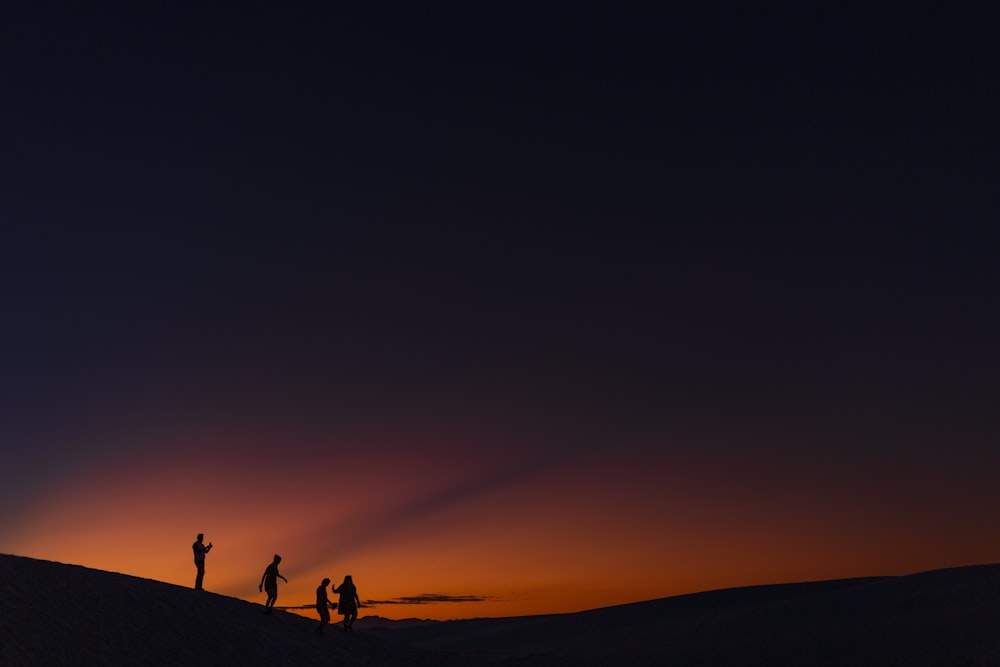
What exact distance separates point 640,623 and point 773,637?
2242cm

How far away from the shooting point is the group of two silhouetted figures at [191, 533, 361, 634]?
25.2 metres

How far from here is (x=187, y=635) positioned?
22.4 meters

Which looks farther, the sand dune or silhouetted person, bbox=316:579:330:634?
silhouetted person, bbox=316:579:330:634

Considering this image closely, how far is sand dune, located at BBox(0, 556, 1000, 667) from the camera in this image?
67.4ft

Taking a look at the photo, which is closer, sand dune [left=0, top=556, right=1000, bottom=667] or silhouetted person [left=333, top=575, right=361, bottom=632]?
sand dune [left=0, top=556, right=1000, bottom=667]

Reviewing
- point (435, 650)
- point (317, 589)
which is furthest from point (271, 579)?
point (435, 650)

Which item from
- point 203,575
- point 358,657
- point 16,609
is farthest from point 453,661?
point 16,609

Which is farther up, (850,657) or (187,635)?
(187,635)

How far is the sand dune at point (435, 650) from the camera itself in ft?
67.4

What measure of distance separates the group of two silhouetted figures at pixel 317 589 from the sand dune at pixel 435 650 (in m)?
0.53

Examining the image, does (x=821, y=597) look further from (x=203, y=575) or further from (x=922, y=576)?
(x=203, y=575)

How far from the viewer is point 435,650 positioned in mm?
34906

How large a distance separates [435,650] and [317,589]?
10.5 m

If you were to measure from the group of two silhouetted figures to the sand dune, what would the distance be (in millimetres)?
532
